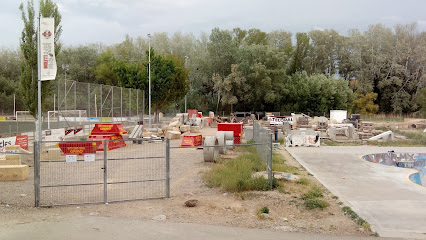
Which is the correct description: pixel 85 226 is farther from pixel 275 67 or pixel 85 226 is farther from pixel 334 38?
pixel 334 38

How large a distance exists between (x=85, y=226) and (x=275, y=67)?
69138 millimetres

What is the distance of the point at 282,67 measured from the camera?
76.0 m

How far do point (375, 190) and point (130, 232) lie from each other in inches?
336

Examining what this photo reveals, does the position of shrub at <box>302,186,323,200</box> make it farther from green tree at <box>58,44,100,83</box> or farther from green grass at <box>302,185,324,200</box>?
green tree at <box>58,44,100,83</box>

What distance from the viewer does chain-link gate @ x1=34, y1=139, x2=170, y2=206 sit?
10938 mm

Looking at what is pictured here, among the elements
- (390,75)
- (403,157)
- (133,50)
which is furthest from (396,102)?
(403,157)

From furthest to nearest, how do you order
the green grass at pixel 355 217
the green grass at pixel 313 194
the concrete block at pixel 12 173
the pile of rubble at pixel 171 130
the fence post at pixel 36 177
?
the pile of rubble at pixel 171 130, the concrete block at pixel 12 173, the green grass at pixel 313 194, the fence post at pixel 36 177, the green grass at pixel 355 217

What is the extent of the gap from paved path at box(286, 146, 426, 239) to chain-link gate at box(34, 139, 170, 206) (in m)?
5.70

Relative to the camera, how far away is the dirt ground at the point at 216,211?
9.41 m

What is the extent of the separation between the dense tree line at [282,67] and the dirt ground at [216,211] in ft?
158

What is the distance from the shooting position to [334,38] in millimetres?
90188

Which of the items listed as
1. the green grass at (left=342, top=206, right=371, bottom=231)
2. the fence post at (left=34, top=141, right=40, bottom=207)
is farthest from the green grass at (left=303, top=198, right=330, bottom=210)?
the fence post at (left=34, top=141, right=40, bottom=207)

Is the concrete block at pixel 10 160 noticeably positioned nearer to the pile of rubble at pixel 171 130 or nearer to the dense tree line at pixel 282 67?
the pile of rubble at pixel 171 130

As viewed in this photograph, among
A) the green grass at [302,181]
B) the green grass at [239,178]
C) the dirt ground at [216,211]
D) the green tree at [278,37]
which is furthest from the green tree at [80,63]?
the green grass at [302,181]
